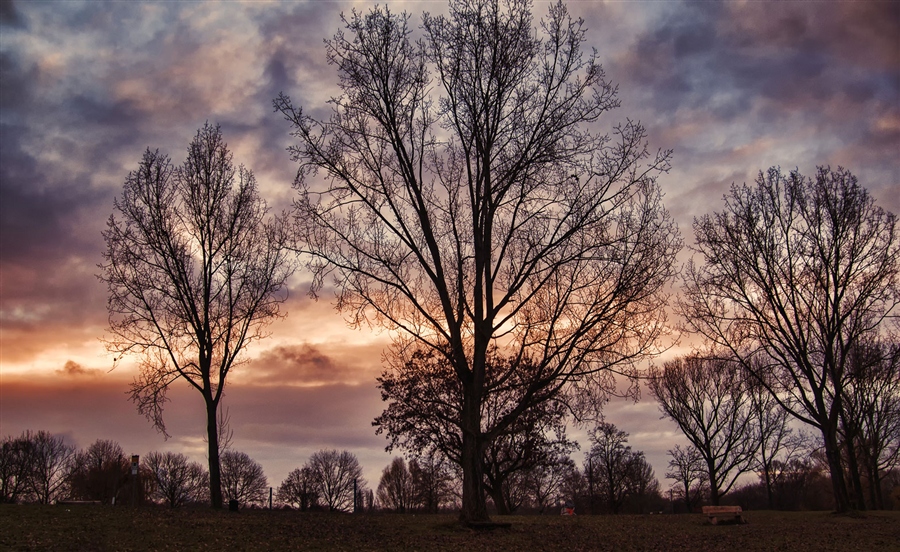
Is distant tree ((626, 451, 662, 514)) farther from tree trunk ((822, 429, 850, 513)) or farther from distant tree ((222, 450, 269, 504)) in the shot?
distant tree ((222, 450, 269, 504))

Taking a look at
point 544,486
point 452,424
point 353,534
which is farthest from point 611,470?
point 353,534

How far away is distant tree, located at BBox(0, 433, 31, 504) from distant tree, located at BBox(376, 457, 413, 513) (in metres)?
44.3

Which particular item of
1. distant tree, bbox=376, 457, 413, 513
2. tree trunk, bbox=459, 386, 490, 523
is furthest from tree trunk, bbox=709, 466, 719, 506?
distant tree, bbox=376, 457, 413, 513

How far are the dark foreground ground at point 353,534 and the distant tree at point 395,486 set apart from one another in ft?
248

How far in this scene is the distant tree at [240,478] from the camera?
89688 mm

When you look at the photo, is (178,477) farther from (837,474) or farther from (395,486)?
(837,474)

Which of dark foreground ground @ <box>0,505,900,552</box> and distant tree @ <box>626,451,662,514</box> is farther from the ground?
dark foreground ground @ <box>0,505,900,552</box>

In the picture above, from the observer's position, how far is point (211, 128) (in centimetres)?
2534

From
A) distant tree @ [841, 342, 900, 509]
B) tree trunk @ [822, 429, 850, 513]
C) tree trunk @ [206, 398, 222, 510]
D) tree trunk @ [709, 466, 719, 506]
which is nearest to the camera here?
tree trunk @ [206, 398, 222, 510]

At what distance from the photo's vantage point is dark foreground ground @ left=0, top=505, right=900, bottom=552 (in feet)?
43.0

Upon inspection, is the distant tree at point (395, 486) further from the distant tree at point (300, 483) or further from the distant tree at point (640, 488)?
the distant tree at point (640, 488)

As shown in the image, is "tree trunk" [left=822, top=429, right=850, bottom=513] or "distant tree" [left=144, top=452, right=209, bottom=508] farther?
"distant tree" [left=144, top=452, right=209, bottom=508]

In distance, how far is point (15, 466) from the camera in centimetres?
7169

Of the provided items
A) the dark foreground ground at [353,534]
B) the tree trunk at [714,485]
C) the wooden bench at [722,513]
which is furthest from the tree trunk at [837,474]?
the tree trunk at [714,485]
